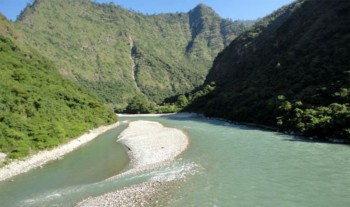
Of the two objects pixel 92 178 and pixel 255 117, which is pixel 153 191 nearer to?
pixel 92 178

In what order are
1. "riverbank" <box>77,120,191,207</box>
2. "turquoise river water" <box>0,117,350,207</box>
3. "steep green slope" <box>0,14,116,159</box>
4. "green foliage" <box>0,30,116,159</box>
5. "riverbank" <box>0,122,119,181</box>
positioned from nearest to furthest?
"turquoise river water" <box>0,117,350,207</box>, "riverbank" <box>77,120,191,207</box>, "riverbank" <box>0,122,119,181</box>, "green foliage" <box>0,30,116,159</box>, "steep green slope" <box>0,14,116,159</box>

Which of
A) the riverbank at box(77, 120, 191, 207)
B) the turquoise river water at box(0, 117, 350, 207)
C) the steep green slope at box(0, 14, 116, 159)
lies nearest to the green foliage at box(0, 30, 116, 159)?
the steep green slope at box(0, 14, 116, 159)

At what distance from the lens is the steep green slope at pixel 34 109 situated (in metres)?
55.4

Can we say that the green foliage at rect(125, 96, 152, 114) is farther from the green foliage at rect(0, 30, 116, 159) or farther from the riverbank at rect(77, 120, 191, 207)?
Result: the riverbank at rect(77, 120, 191, 207)

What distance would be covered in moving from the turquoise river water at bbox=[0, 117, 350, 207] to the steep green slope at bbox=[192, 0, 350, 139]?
11.8 metres

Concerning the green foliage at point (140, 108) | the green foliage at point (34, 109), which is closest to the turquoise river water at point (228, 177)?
the green foliage at point (34, 109)

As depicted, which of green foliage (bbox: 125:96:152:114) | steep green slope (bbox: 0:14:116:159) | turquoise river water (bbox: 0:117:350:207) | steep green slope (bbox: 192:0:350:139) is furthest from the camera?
green foliage (bbox: 125:96:152:114)

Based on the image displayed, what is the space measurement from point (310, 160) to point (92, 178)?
26540mm

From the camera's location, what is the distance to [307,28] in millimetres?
128375

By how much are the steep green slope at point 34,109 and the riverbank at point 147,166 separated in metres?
13.5

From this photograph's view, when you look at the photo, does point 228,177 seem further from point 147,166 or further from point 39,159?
point 39,159

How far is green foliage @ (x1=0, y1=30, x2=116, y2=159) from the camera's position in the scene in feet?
181

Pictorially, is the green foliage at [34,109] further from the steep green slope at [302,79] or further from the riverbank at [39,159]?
the steep green slope at [302,79]

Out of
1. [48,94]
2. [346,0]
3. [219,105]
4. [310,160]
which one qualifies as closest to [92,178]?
[310,160]
